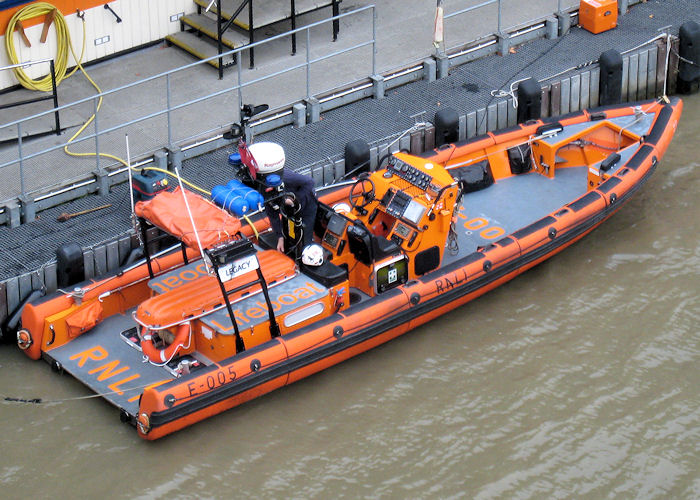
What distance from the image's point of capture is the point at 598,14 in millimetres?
19578

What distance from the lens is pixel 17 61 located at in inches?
688

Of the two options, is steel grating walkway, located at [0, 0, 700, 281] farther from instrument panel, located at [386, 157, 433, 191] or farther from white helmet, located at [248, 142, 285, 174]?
white helmet, located at [248, 142, 285, 174]

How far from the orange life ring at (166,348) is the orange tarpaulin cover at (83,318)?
0.77 meters

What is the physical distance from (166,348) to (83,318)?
103 cm

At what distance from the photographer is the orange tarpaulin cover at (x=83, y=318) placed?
1429cm

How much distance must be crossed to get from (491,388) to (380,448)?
59.3 inches

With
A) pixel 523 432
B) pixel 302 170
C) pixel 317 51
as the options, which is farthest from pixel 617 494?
pixel 317 51

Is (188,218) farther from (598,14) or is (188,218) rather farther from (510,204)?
(598,14)

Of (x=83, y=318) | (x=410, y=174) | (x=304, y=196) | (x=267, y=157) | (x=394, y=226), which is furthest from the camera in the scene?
(x=410, y=174)

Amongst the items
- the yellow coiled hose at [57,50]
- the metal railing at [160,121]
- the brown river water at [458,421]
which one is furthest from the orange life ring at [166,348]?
the yellow coiled hose at [57,50]

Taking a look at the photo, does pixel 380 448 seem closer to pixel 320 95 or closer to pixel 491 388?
pixel 491 388

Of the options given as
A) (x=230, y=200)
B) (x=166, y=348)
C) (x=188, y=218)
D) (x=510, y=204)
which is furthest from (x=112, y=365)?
(x=510, y=204)

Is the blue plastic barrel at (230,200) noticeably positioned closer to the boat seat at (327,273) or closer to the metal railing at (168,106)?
the boat seat at (327,273)

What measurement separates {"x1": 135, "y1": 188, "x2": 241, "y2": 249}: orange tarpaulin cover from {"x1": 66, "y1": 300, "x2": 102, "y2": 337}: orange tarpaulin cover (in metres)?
1.32
